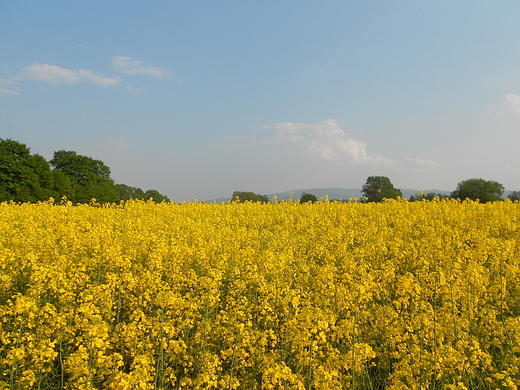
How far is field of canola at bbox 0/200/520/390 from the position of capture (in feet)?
9.39

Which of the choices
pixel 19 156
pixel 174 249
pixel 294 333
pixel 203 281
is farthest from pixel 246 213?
pixel 19 156

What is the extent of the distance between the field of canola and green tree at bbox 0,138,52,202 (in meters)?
37.2

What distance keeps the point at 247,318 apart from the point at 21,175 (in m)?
45.1

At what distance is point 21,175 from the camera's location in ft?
123

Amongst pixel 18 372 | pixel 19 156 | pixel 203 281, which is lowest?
pixel 18 372

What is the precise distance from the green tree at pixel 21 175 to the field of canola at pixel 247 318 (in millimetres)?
37170

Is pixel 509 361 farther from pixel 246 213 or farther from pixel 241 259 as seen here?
pixel 246 213

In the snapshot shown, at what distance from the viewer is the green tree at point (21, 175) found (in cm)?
3612

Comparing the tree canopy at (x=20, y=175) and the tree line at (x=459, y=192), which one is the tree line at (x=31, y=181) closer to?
the tree canopy at (x=20, y=175)

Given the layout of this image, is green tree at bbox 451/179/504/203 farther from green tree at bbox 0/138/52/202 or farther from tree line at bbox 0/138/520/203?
green tree at bbox 0/138/52/202

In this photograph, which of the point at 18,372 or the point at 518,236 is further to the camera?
the point at 518,236

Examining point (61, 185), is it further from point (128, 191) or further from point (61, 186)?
point (128, 191)

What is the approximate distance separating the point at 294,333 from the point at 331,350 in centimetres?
51

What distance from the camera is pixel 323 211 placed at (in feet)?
47.5
